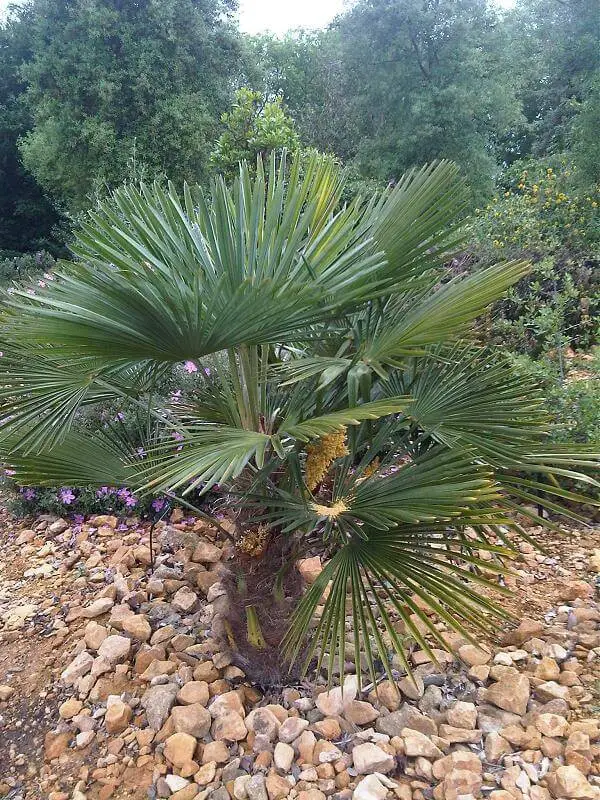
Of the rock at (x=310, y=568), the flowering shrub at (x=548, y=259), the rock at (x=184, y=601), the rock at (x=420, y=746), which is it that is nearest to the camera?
the rock at (x=420, y=746)

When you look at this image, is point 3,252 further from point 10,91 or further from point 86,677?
point 86,677

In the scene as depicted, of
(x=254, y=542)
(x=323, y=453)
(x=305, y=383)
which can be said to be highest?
(x=305, y=383)

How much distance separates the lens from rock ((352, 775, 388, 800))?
127 cm

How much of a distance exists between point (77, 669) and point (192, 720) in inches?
19.5

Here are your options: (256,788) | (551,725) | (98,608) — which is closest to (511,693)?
(551,725)

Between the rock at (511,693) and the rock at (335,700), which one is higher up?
the rock at (511,693)

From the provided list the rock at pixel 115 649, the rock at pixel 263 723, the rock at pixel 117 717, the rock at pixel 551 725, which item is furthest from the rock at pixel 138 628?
the rock at pixel 551 725

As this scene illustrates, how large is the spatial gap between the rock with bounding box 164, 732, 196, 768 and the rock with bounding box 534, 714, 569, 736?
2.87ft

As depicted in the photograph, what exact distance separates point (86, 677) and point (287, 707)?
25.5 inches

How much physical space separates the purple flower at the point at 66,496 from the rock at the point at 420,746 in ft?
6.45

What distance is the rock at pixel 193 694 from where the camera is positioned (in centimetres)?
161

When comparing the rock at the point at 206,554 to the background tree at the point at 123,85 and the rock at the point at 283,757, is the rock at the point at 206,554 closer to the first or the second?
the rock at the point at 283,757

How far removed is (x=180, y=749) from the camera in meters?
1.46

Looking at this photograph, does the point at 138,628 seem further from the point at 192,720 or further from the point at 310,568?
the point at 310,568
